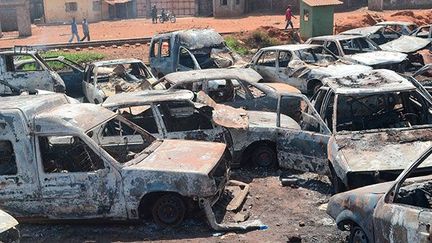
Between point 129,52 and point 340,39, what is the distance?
1145 centimetres

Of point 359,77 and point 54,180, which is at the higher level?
point 359,77

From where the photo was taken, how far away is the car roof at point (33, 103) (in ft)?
26.1

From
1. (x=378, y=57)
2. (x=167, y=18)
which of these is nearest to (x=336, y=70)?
(x=378, y=57)

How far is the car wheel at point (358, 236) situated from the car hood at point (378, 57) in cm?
1002

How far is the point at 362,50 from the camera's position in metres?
17.6

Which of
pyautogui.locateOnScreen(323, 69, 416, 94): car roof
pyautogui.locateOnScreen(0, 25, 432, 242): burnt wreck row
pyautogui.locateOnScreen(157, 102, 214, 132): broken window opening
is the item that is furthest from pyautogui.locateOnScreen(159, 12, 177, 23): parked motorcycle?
pyautogui.locateOnScreen(323, 69, 416, 94): car roof

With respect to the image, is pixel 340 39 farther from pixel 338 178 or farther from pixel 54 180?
pixel 54 180

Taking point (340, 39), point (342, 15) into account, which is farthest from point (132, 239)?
point (342, 15)

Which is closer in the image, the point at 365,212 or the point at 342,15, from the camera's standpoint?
the point at 365,212

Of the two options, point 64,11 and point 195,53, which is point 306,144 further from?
point 64,11

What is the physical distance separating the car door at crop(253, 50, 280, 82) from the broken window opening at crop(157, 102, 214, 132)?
6.11 m

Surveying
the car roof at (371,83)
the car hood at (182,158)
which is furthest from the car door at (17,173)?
the car roof at (371,83)

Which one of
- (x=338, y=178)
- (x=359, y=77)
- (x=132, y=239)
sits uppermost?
(x=359, y=77)

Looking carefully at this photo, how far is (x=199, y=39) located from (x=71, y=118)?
28.9 feet
